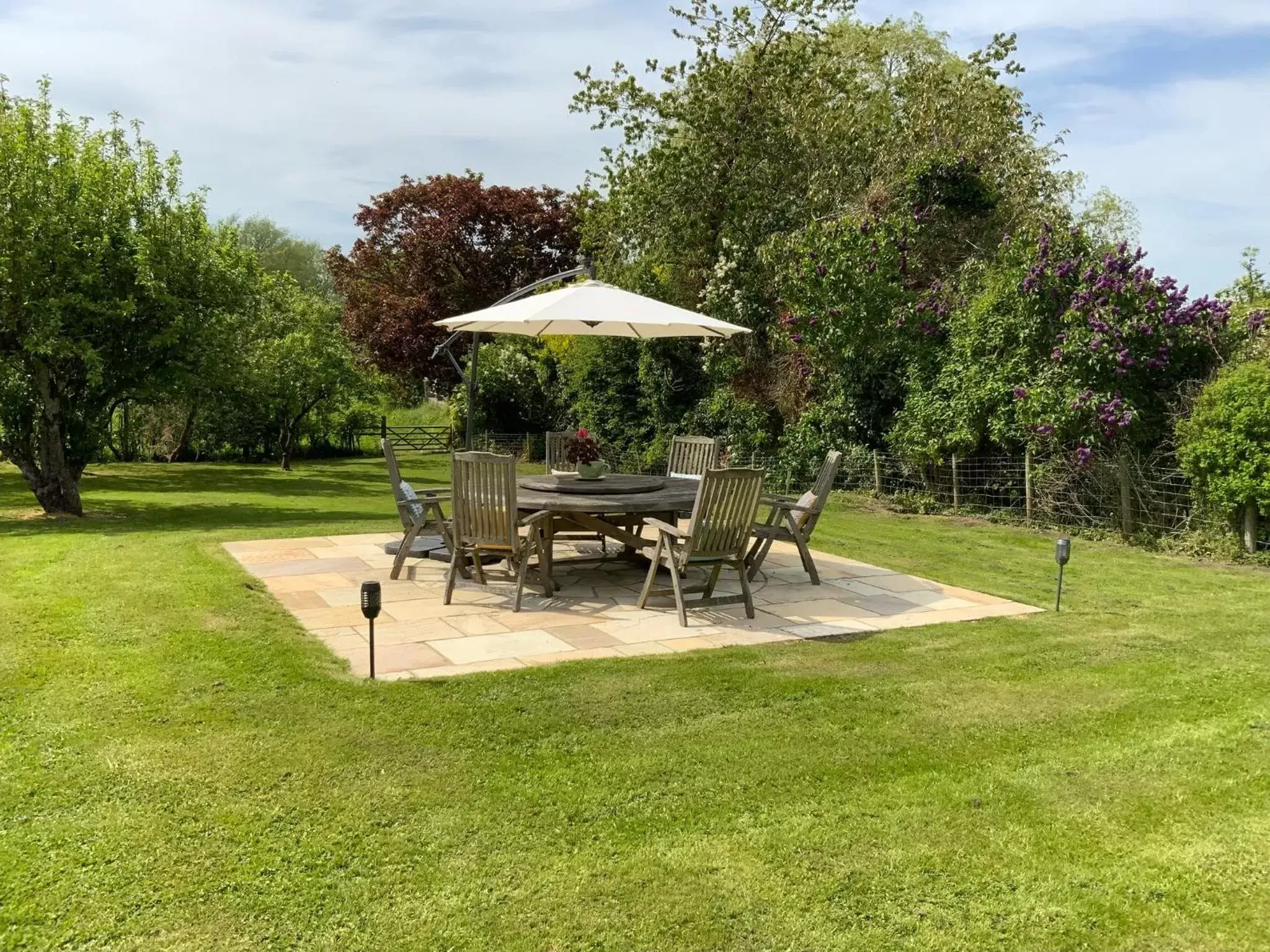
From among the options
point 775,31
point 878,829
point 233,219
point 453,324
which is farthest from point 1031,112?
point 233,219

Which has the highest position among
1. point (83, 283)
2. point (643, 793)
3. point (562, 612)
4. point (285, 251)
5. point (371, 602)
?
point (285, 251)

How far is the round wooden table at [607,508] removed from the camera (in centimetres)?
638

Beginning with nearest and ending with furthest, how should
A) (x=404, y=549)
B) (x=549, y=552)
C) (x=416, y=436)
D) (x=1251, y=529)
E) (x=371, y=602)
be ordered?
(x=371, y=602) < (x=549, y=552) < (x=404, y=549) < (x=1251, y=529) < (x=416, y=436)

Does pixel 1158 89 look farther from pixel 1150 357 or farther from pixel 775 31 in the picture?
pixel 775 31

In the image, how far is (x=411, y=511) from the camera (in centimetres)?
729

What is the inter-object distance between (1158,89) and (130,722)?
13.5 meters

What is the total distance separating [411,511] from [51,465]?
6907mm

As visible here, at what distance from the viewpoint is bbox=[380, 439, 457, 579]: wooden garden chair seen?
6902 mm

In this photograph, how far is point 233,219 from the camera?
41.2 m

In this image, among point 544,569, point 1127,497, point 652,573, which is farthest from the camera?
point 1127,497

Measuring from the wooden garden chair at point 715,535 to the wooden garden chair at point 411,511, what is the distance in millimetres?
1692

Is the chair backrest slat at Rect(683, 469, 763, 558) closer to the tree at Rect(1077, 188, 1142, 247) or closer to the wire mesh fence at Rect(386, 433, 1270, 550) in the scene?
the wire mesh fence at Rect(386, 433, 1270, 550)

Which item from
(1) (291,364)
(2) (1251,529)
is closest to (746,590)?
(2) (1251,529)

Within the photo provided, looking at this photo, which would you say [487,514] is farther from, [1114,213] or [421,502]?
[1114,213]
